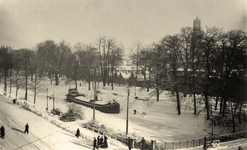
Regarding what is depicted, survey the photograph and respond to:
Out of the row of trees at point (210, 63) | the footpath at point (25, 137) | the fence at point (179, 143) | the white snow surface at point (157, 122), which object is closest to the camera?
the footpath at point (25, 137)

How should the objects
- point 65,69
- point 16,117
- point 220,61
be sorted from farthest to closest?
point 65,69
point 220,61
point 16,117

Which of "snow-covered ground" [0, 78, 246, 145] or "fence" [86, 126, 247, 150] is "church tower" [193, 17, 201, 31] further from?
"fence" [86, 126, 247, 150]

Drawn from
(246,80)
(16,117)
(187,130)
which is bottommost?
(187,130)

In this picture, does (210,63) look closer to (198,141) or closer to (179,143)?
(198,141)

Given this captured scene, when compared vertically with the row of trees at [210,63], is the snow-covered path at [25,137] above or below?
below

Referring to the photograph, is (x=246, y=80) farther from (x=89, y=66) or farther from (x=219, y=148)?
(x=89, y=66)

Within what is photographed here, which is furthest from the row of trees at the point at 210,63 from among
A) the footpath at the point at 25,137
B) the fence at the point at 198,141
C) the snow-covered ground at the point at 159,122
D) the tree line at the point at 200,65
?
the footpath at the point at 25,137

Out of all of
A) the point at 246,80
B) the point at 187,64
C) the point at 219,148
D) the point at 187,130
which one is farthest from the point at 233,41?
the point at 219,148

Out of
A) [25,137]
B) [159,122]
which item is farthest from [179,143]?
[25,137]

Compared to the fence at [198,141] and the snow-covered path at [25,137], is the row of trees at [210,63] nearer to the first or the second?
the fence at [198,141]
